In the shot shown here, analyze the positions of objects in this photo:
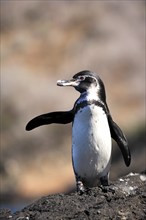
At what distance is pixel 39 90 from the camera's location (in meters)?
17.7

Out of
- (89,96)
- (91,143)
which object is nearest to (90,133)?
(91,143)

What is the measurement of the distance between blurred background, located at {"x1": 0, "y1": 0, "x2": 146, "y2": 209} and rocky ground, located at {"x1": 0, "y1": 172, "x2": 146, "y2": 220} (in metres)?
6.86

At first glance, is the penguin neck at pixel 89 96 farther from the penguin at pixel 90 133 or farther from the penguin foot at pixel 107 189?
the penguin foot at pixel 107 189

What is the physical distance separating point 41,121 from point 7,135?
1030 cm

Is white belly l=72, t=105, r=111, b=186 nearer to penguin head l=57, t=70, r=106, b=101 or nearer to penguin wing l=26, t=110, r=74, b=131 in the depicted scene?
penguin head l=57, t=70, r=106, b=101

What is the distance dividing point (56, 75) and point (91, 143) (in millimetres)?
13210

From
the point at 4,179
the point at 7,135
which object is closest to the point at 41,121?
the point at 4,179

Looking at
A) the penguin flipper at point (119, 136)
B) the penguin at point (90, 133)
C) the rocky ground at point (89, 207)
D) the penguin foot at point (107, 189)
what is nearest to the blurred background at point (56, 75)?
the penguin flipper at point (119, 136)

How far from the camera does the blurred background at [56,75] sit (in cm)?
1540

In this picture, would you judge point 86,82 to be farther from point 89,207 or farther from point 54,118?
point 89,207

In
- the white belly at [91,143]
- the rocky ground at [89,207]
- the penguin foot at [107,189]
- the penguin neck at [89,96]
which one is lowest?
the rocky ground at [89,207]

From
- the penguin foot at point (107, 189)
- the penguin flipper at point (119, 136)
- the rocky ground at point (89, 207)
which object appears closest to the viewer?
the rocky ground at point (89, 207)

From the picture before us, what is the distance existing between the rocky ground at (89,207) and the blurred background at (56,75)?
6.86 meters

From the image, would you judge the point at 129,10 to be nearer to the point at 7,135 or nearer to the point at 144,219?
the point at 7,135
